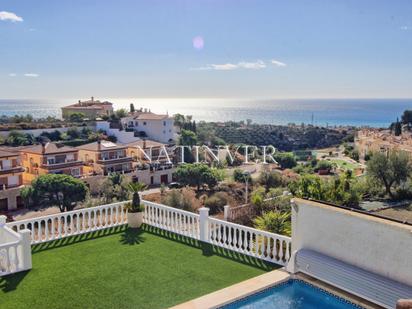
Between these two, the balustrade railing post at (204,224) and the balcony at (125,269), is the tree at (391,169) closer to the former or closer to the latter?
the balcony at (125,269)

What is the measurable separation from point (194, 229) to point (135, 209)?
5.80 ft

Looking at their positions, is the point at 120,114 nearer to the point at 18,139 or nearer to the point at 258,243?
the point at 18,139

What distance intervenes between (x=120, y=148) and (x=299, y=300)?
134 ft

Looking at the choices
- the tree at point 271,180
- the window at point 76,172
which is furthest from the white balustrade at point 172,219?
the window at point 76,172

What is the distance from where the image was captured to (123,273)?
21.6ft

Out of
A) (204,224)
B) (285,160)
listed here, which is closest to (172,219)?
(204,224)

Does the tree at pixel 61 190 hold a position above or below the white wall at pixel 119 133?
below

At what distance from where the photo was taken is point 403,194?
22.1m

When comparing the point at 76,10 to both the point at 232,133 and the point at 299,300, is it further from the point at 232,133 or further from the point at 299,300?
the point at 232,133

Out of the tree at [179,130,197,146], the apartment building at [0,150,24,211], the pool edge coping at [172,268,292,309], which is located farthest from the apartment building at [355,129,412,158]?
the apartment building at [0,150,24,211]

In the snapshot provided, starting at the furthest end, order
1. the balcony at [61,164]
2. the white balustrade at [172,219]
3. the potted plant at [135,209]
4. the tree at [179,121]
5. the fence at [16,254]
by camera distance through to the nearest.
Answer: the tree at [179,121] → the balcony at [61,164] → the potted plant at [135,209] → the white balustrade at [172,219] → the fence at [16,254]

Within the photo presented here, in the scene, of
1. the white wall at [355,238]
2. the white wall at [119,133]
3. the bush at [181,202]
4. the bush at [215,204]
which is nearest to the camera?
the white wall at [355,238]

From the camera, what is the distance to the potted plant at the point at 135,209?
30.4 feet

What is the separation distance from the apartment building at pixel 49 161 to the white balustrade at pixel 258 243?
35.7 m
